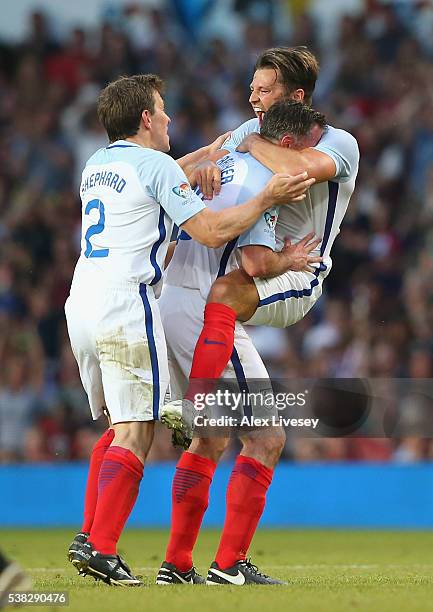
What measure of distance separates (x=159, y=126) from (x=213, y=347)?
1.15 metres

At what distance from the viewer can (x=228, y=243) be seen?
6.26 metres

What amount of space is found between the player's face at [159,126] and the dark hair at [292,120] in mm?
553

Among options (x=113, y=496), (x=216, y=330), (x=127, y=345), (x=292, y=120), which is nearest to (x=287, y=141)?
(x=292, y=120)

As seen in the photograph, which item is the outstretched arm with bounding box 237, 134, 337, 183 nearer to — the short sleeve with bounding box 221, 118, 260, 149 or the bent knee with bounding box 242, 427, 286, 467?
the short sleeve with bounding box 221, 118, 260, 149

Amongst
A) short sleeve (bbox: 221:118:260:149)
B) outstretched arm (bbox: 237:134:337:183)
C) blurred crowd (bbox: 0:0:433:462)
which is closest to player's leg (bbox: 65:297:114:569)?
outstretched arm (bbox: 237:134:337:183)

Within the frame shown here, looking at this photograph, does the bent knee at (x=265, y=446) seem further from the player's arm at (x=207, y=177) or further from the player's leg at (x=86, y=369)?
the player's arm at (x=207, y=177)

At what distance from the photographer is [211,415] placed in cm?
598

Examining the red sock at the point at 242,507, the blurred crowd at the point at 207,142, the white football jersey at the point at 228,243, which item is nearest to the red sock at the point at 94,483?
the red sock at the point at 242,507

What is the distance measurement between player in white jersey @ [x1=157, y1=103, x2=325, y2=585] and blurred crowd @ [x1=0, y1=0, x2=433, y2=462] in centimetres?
642

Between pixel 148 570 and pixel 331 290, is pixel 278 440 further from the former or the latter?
pixel 331 290

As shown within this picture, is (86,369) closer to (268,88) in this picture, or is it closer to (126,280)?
(126,280)

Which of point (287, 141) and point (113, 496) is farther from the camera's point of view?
point (287, 141)

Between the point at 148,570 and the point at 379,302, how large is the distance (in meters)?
7.10

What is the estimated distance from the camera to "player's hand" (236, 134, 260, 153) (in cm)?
639
